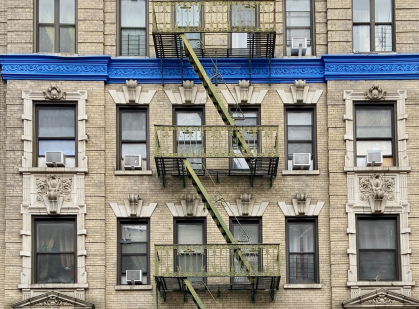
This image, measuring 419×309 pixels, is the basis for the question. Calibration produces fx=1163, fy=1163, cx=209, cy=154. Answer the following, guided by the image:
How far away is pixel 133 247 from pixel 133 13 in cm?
654

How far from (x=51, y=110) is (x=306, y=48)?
7.14 m

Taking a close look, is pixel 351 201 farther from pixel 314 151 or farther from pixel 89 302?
pixel 89 302

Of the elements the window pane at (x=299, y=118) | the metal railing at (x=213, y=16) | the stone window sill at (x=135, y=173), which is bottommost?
the stone window sill at (x=135, y=173)

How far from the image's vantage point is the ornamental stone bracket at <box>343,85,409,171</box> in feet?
102

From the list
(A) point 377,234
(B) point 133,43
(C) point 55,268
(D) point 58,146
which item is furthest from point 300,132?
(C) point 55,268

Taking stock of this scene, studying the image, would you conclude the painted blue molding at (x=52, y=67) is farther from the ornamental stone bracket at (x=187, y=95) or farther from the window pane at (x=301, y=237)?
the window pane at (x=301, y=237)

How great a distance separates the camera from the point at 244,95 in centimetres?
3153

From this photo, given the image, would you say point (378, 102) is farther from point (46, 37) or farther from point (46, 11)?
point (46, 11)

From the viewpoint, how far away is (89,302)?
30062 millimetres

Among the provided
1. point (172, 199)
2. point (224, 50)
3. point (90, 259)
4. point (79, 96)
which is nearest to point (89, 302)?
point (90, 259)

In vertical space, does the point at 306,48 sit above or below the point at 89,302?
above

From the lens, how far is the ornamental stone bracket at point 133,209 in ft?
101

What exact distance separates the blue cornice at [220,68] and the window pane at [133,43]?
478 mm

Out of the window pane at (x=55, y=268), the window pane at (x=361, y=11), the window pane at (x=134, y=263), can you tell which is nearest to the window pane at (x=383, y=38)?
the window pane at (x=361, y=11)
